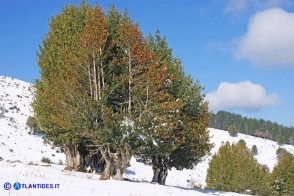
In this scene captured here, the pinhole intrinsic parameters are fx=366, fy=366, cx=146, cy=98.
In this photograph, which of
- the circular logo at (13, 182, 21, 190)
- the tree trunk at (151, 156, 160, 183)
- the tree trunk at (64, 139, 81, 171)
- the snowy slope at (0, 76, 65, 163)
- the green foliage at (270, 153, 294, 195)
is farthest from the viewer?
the snowy slope at (0, 76, 65, 163)

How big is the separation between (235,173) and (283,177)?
11742mm

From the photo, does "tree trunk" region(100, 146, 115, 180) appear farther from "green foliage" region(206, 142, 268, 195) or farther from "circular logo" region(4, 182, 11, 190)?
"green foliage" region(206, 142, 268, 195)

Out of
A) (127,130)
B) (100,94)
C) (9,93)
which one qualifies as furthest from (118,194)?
(9,93)

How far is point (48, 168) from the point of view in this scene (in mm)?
27625

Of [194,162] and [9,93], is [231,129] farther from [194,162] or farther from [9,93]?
[194,162]

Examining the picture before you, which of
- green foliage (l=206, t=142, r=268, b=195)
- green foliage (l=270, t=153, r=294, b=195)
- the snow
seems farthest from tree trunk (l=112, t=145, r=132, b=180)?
green foliage (l=270, t=153, r=294, b=195)

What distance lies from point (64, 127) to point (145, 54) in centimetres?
786

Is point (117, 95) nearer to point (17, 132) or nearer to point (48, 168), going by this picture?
point (48, 168)

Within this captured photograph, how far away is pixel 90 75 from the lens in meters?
25.9

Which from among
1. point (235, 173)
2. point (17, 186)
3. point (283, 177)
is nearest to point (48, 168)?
point (17, 186)

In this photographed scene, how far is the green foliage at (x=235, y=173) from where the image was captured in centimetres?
5347

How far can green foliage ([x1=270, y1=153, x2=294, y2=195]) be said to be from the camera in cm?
5962

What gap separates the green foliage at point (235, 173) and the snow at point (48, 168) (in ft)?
9.41

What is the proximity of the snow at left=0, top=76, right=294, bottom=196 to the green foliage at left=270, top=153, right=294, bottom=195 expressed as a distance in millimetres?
12430
